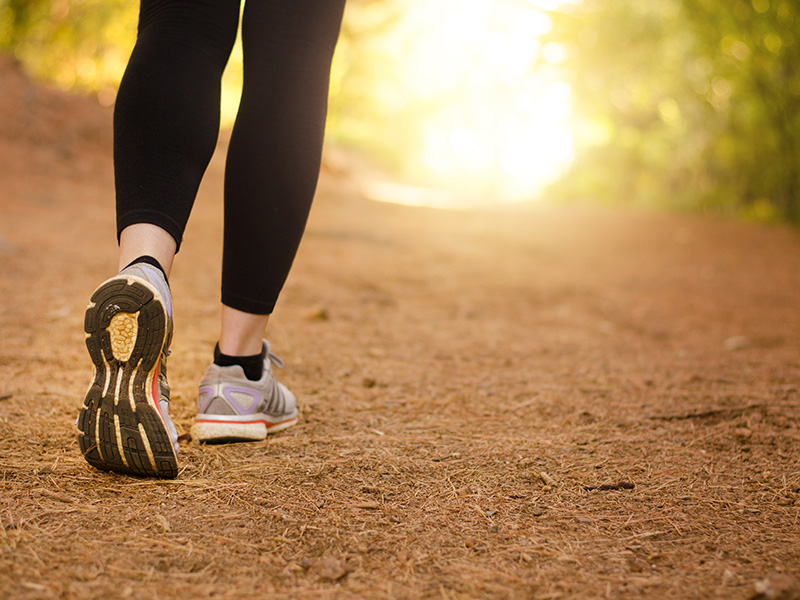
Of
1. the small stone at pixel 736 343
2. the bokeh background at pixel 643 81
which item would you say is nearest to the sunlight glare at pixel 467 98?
the bokeh background at pixel 643 81

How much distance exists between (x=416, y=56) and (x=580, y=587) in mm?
19409

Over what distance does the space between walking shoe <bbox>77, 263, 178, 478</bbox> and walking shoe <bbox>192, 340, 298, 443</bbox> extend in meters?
0.21

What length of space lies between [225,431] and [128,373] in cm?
28

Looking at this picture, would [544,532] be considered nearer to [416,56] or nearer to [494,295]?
[494,295]

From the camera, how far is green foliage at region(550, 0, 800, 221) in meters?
4.78

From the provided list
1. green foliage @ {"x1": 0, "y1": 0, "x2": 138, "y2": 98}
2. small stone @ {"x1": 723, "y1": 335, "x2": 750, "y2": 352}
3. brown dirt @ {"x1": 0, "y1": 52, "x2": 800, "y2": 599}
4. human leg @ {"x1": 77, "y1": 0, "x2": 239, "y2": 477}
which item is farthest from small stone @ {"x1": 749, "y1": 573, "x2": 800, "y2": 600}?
green foliage @ {"x1": 0, "y1": 0, "x2": 138, "y2": 98}

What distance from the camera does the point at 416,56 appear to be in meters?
18.7

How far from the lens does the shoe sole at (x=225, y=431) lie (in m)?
1.20

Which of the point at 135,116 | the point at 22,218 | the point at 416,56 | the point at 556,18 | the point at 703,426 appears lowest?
the point at 703,426

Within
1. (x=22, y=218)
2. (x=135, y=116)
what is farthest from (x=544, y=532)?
(x=22, y=218)

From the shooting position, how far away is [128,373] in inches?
38.4

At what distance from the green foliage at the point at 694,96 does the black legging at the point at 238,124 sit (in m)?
4.53

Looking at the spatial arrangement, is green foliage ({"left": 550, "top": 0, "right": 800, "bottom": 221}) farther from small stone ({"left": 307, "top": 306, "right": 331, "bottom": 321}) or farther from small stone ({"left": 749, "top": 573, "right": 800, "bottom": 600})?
small stone ({"left": 749, "top": 573, "right": 800, "bottom": 600})

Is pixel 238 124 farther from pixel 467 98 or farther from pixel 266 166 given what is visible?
pixel 467 98
